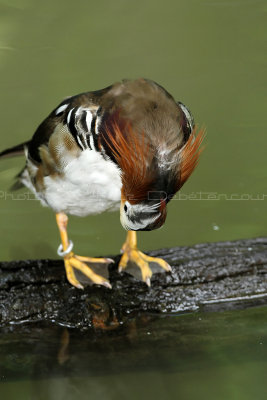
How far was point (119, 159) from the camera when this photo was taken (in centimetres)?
267

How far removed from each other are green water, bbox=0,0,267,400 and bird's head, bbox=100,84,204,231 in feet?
2.37

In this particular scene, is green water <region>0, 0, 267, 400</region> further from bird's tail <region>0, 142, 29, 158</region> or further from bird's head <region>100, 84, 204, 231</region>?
bird's tail <region>0, 142, 29, 158</region>

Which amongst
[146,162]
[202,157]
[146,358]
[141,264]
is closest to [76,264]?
[141,264]

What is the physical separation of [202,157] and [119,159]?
2.67 metres

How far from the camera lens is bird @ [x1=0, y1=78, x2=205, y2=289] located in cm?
254

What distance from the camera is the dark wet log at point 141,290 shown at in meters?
3.06

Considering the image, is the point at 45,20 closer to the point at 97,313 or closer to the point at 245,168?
the point at 245,168

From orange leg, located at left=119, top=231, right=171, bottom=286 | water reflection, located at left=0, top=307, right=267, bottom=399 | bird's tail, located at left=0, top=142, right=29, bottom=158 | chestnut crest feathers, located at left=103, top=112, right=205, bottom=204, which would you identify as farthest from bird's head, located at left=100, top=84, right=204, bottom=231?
bird's tail, located at left=0, top=142, right=29, bottom=158

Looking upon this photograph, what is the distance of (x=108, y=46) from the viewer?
652cm

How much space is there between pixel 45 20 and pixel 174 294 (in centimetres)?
445

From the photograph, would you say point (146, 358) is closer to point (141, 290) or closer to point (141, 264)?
point (141, 290)

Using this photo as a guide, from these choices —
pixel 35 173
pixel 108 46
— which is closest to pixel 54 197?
pixel 35 173

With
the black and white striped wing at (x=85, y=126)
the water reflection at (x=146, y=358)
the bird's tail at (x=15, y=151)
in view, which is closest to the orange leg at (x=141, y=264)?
the water reflection at (x=146, y=358)

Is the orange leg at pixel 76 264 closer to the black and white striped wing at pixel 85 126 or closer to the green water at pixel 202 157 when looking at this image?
the green water at pixel 202 157
